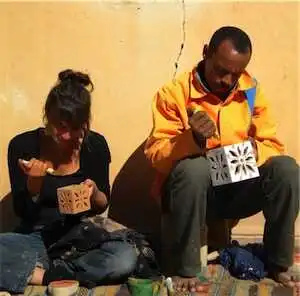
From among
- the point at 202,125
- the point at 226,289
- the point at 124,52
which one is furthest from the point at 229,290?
the point at 124,52

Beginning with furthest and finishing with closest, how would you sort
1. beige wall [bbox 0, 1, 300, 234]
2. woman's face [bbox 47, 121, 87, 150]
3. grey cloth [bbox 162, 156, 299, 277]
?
beige wall [bbox 0, 1, 300, 234] → woman's face [bbox 47, 121, 87, 150] → grey cloth [bbox 162, 156, 299, 277]

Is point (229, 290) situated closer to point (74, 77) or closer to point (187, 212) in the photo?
point (187, 212)

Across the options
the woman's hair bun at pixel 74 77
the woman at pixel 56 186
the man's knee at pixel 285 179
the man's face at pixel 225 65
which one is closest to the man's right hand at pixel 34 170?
the woman at pixel 56 186

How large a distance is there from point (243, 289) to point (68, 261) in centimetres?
83

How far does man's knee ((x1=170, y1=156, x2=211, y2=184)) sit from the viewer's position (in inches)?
138

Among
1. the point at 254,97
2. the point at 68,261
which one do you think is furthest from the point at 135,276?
the point at 254,97

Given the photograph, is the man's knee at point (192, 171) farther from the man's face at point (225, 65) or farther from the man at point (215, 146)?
the man's face at point (225, 65)

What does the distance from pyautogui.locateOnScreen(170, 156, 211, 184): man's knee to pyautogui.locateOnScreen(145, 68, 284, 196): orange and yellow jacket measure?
75 millimetres

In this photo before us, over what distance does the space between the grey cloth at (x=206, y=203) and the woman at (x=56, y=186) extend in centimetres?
31

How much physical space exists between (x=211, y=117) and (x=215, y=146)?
0.14m

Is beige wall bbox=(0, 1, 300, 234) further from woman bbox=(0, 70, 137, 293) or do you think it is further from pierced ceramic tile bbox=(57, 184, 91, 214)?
pierced ceramic tile bbox=(57, 184, 91, 214)

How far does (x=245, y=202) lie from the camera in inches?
148

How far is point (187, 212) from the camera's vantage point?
3.52 m

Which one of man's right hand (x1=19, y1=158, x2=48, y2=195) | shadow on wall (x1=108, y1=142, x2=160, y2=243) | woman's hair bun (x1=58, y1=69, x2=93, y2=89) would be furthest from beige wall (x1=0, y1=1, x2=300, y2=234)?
man's right hand (x1=19, y1=158, x2=48, y2=195)
